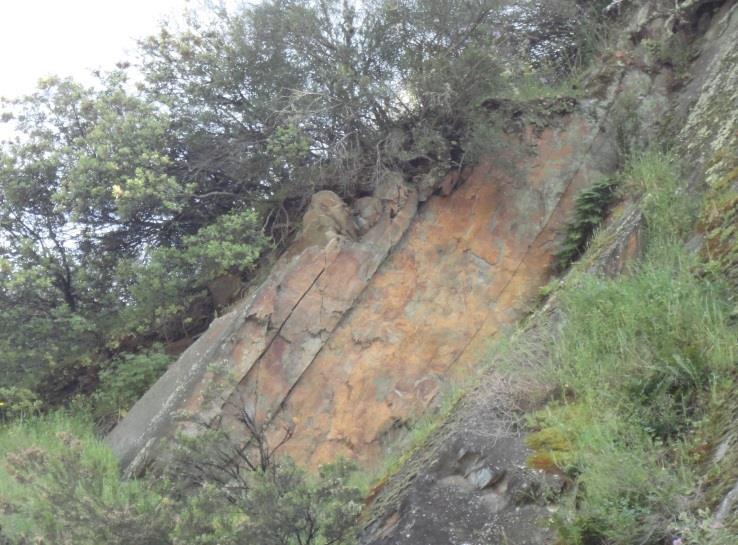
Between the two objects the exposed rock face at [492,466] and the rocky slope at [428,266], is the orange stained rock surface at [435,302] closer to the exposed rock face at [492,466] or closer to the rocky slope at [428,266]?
the rocky slope at [428,266]

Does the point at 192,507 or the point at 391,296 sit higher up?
the point at 192,507

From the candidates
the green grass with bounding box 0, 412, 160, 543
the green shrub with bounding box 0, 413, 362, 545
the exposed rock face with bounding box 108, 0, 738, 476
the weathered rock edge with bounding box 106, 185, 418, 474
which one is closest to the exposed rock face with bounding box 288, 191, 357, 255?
the exposed rock face with bounding box 108, 0, 738, 476

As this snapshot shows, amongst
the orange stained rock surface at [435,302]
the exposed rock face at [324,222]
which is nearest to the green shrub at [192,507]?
the orange stained rock surface at [435,302]

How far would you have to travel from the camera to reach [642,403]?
5477 mm

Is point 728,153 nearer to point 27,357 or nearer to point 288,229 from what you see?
point 288,229

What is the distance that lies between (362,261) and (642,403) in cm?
470

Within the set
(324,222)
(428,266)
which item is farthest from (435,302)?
(324,222)

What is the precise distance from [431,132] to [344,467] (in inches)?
197

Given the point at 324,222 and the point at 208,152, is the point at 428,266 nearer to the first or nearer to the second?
the point at 324,222

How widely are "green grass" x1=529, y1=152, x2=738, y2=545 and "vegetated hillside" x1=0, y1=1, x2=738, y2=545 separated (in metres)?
0.03

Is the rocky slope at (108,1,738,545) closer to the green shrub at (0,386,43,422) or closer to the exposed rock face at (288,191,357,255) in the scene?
the exposed rock face at (288,191,357,255)

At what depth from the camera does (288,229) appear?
1074 centimetres

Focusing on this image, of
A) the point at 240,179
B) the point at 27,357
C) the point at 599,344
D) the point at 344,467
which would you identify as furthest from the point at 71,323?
the point at 599,344

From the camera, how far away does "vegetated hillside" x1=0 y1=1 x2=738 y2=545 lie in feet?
19.4
